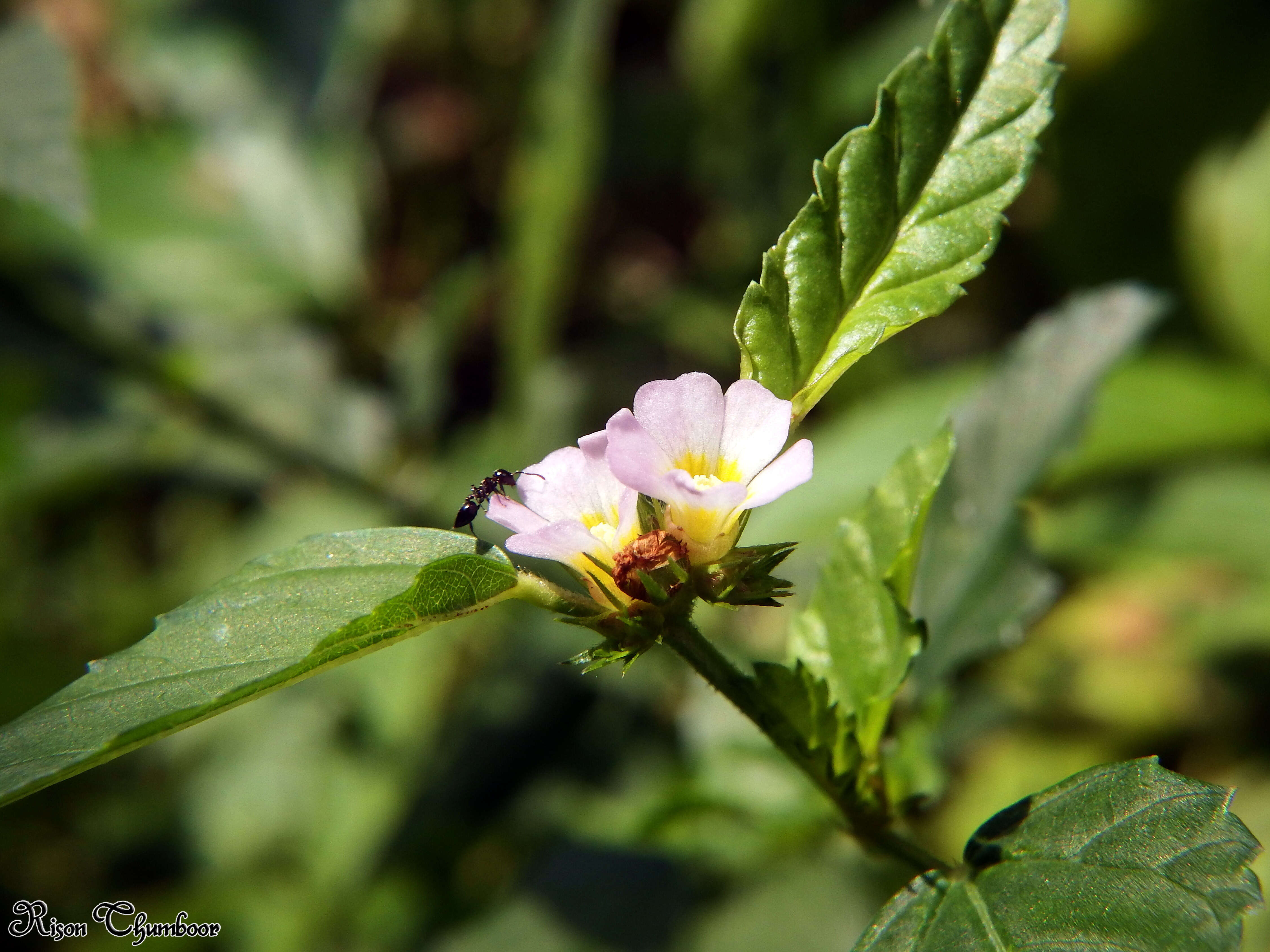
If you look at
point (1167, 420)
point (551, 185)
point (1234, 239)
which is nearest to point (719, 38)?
point (551, 185)

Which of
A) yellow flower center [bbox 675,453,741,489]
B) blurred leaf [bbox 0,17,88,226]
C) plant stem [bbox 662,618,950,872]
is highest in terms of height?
blurred leaf [bbox 0,17,88,226]

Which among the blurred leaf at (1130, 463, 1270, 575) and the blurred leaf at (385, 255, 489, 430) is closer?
the blurred leaf at (1130, 463, 1270, 575)

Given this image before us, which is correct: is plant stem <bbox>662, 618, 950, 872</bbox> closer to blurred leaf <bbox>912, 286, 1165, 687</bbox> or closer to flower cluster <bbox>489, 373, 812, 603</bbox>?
flower cluster <bbox>489, 373, 812, 603</bbox>

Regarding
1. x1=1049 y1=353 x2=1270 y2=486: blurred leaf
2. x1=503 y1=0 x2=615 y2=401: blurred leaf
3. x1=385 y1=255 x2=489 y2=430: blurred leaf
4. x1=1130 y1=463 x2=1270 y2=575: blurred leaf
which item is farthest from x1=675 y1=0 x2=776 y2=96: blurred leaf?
x1=1130 y1=463 x2=1270 y2=575: blurred leaf

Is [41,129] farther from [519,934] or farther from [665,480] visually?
[519,934]

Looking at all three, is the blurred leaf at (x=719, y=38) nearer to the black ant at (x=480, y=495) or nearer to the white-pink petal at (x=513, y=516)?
the black ant at (x=480, y=495)

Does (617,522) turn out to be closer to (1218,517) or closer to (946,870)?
(946,870)

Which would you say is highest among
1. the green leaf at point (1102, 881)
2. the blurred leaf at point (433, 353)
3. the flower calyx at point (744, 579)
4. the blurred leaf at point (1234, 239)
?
the blurred leaf at point (433, 353)

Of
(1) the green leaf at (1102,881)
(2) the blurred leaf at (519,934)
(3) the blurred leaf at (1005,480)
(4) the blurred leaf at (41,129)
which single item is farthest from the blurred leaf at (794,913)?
(4) the blurred leaf at (41,129)
